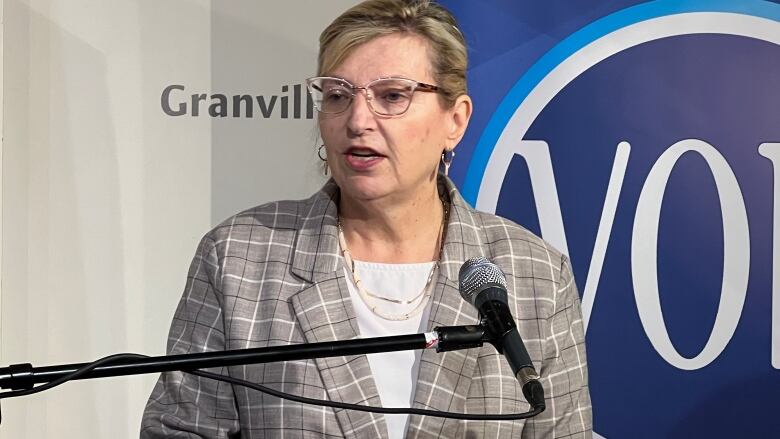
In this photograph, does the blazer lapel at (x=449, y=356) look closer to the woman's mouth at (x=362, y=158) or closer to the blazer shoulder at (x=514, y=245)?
the blazer shoulder at (x=514, y=245)

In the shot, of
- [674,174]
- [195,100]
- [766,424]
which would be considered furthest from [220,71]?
[766,424]

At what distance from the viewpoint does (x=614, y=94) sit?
2902 millimetres

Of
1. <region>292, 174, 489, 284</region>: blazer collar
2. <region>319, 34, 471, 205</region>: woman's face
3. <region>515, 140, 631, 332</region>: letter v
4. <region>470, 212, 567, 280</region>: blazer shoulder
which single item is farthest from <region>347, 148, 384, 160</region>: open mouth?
<region>515, 140, 631, 332</region>: letter v

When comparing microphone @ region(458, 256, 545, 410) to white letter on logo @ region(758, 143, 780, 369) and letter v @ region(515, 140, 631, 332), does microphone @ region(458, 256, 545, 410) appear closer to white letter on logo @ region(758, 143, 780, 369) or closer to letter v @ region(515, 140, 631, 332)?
letter v @ region(515, 140, 631, 332)

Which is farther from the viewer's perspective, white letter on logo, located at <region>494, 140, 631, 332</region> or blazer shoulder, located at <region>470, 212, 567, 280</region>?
white letter on logo, located at <region>494, 140, 631, 332</region>

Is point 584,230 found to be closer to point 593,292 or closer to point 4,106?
point 593,292

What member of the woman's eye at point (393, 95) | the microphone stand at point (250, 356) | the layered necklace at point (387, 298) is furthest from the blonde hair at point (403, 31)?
the microphone stand at point (250, 356)

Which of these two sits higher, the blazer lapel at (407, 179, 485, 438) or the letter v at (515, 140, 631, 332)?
the letter v at (515, 140, 631, 332)

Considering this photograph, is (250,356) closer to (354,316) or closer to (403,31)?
(354,316)

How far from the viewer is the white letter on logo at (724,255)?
112 inches

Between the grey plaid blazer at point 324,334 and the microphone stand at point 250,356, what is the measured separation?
64 cm

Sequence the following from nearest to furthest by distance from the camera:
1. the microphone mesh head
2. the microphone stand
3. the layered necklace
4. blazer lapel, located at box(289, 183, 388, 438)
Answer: the microphone stand, the microphone mesh head, blazer lapel, located at box(289, 183, 388, 438), the layered necklace

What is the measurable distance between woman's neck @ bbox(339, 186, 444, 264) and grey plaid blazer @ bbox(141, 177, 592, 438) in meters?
0.05

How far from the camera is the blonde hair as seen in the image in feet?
7.00
